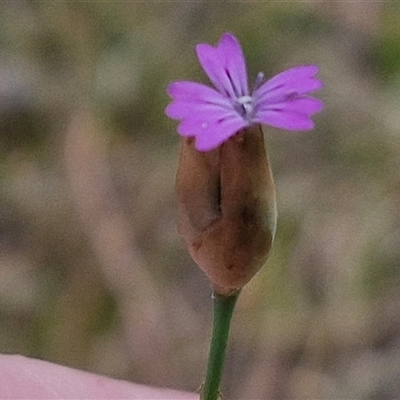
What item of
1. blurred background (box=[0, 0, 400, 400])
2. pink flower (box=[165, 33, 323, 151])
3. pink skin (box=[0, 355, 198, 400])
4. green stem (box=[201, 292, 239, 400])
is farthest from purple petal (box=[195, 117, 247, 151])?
blurred background (box=[0, 0, 400, 400])

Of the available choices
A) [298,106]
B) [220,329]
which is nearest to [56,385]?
[220,329]

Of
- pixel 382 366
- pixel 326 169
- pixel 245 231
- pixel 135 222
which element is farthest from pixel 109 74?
pixel 245 231

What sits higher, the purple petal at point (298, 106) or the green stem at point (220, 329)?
the purple petal at point (298, 106)

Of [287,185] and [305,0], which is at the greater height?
[305,0]

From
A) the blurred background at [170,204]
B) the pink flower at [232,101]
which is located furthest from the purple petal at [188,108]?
the blurred background at [170,204]

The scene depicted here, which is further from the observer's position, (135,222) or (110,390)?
(135,222)

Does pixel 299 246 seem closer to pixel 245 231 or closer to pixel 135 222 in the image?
pixel 135 222

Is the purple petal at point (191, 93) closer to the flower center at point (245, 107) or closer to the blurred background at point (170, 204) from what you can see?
the flower center at point (245, 107)

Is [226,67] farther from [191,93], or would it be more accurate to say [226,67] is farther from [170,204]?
[170,204]
